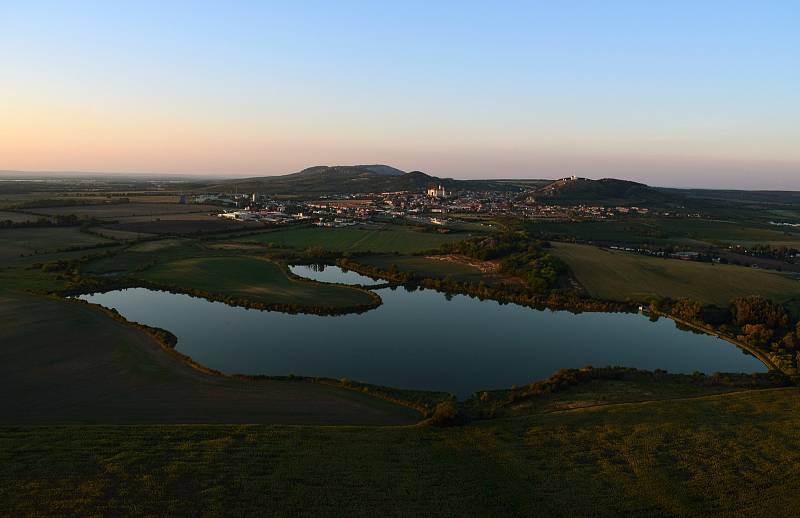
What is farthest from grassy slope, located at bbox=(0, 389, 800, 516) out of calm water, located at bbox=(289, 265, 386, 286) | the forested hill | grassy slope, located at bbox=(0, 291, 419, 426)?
the forested hill

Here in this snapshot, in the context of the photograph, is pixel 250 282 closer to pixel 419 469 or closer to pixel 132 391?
pixel 132 391

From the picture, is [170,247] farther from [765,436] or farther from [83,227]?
[765,436]

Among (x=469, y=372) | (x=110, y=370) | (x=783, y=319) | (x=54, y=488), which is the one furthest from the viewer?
(x=783, y=319)

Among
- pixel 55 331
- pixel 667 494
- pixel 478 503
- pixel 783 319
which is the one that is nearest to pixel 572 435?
pixel 667 494

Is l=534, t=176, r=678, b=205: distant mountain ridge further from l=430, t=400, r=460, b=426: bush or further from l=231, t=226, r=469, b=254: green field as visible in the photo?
l=430, t=400, r=460, b=426: bush

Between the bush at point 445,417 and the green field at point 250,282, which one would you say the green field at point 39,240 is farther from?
the bush at point 445,417

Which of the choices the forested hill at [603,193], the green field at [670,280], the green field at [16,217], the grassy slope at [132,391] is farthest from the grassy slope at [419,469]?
the forested hill at [603,193]
